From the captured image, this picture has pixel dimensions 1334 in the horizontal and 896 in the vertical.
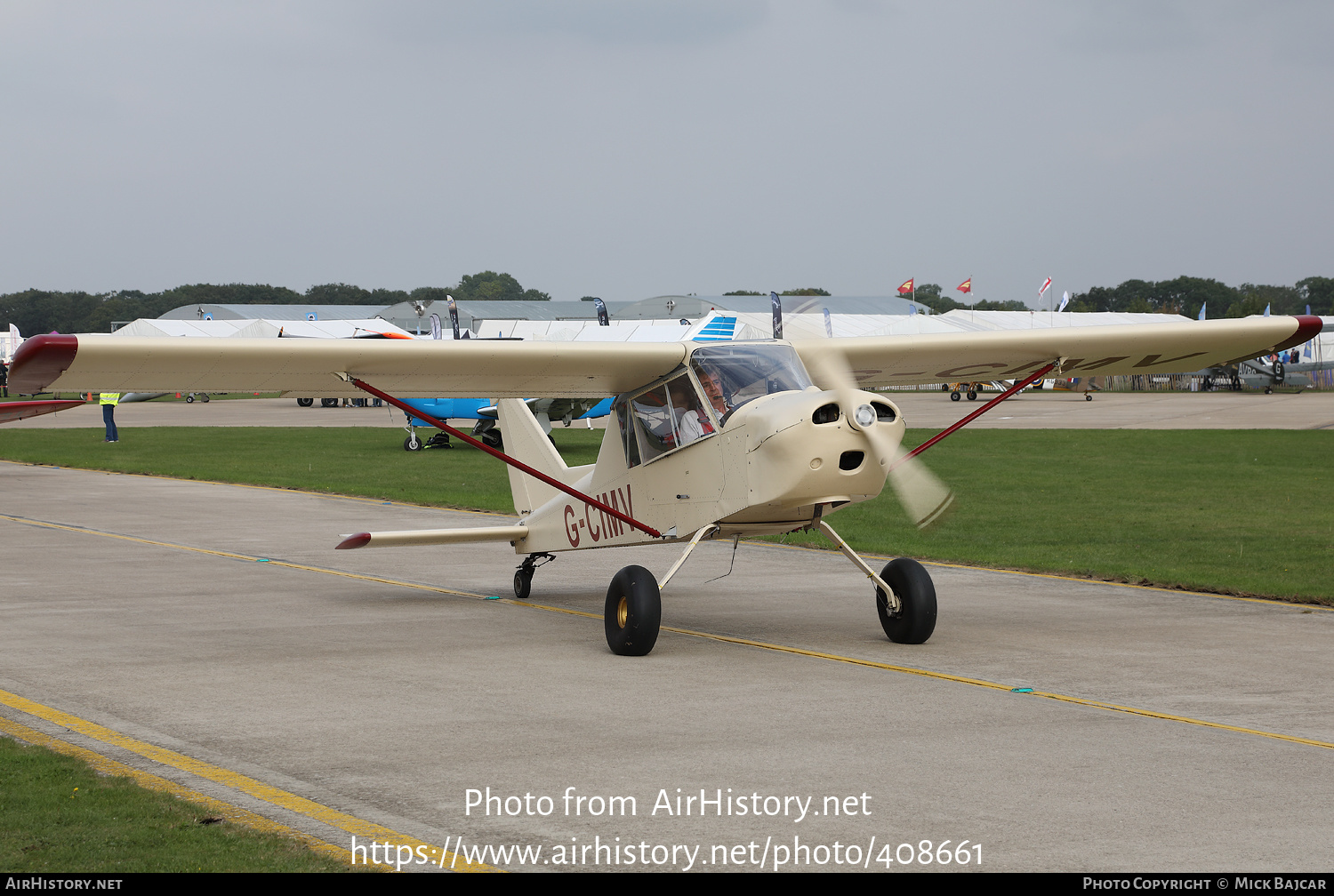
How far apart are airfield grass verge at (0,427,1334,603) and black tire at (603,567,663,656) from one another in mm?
3843

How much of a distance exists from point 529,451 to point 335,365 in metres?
3.05

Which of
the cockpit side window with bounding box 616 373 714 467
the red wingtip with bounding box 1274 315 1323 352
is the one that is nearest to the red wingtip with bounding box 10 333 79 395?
the cockpit side window with bounding box 616 373 714 467

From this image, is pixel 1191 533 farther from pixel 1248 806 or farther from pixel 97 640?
pixel 97 640

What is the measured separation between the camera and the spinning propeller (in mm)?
8992

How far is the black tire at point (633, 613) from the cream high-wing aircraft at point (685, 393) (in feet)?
0.05

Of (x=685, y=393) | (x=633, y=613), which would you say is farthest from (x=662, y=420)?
(x=633, y=613)

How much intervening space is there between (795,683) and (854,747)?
183 cm

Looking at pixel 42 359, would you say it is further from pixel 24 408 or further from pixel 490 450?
pixel 24 408

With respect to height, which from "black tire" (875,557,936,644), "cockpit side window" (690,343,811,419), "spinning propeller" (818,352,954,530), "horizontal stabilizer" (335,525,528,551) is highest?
"cockpit side window" (690,343,811,419)

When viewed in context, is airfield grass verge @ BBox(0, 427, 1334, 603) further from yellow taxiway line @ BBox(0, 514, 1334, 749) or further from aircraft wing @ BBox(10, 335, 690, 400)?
aircraft wing @ BBox(10, 335, 690, 400)

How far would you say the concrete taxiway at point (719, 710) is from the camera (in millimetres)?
5492

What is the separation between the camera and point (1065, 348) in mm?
12258

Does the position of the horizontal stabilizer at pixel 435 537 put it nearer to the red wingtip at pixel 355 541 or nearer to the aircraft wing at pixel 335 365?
the red wingtip at pixel 355 541

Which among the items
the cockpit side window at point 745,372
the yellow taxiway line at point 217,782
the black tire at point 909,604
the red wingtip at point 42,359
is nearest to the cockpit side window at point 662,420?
the cockpit side window at point 745,372
